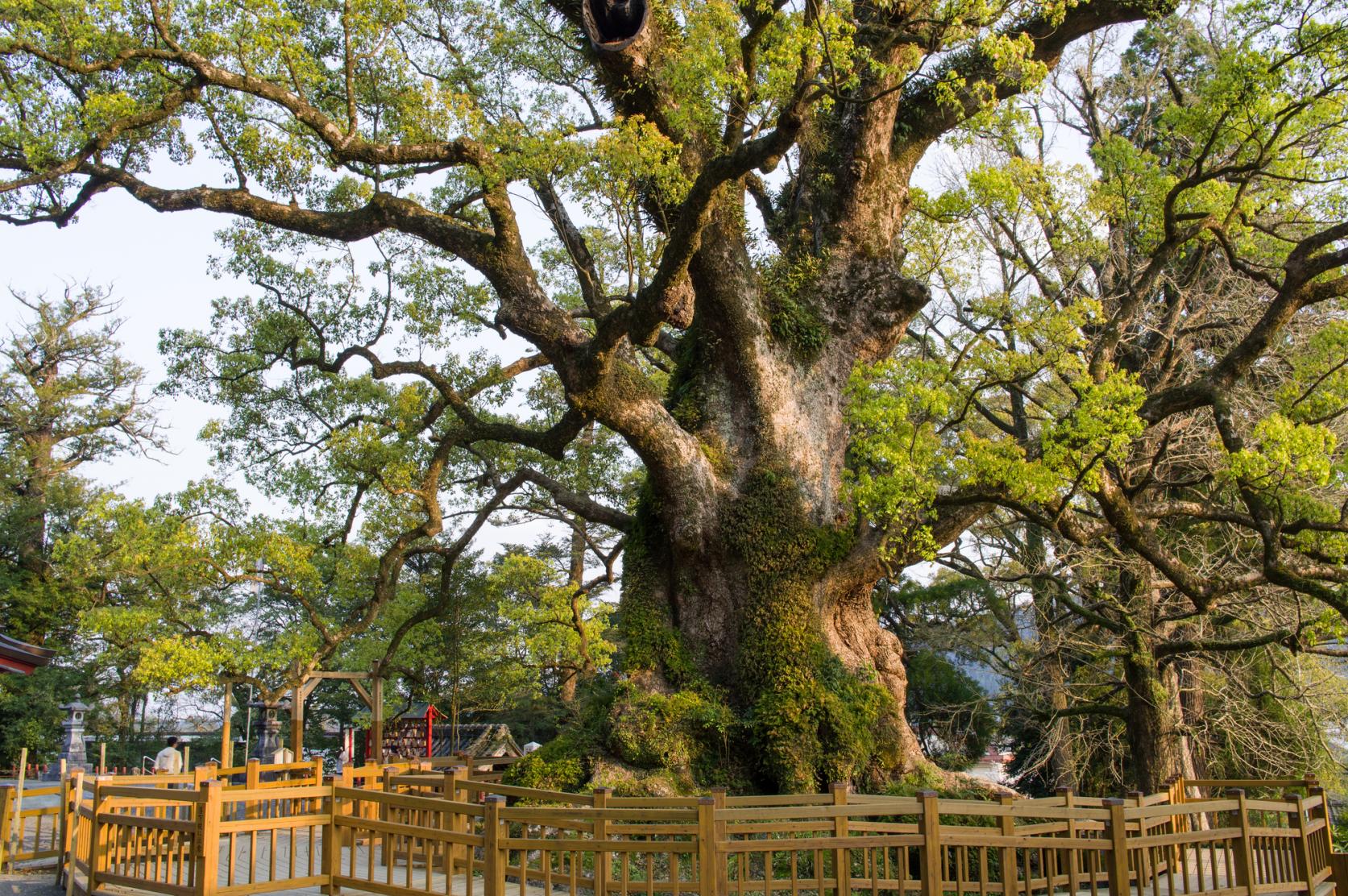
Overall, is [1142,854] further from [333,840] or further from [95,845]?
[95,845]

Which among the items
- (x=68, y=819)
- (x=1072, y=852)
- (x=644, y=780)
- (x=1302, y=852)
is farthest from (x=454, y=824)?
(x=1302, y=852)

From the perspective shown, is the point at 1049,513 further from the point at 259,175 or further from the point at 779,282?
the point at 259,175

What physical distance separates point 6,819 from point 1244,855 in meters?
12.4

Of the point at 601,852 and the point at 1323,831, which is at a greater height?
the point at 601,852

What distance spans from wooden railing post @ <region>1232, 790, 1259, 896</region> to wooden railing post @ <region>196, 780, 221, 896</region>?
800 cm

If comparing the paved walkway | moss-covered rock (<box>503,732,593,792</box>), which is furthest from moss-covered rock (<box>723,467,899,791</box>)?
the paved walkway

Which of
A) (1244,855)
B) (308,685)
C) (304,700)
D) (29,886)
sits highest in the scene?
(308,685)

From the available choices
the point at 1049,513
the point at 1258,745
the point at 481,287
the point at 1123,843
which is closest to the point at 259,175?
the point at 481,287

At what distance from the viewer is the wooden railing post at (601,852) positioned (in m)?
6.84

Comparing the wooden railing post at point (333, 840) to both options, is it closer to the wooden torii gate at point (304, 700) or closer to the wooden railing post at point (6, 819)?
the wooden railing post at point (6, 819)

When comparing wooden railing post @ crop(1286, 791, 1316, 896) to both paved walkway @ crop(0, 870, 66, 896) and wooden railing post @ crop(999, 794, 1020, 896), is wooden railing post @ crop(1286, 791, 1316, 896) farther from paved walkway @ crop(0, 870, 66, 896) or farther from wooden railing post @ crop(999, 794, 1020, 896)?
paved walkway @ crop(0, 870, 66, 896)

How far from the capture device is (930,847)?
6605 millimetres

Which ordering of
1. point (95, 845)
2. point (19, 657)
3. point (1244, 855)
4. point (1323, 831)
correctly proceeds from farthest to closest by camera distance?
point (19, 657)
point (1323, 831)
point (95, 845)
point (1244, 855)

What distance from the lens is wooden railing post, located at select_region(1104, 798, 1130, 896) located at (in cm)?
704
